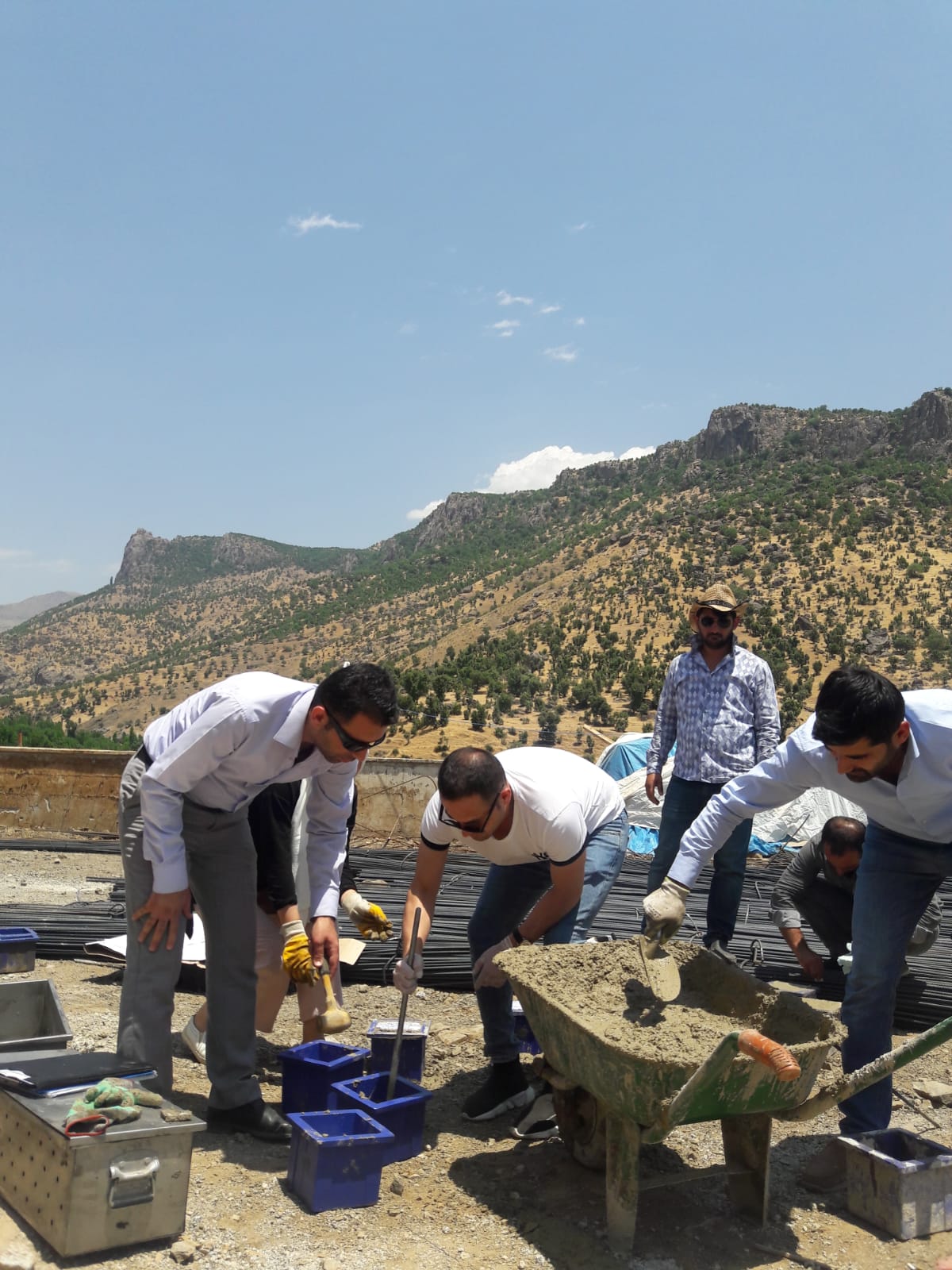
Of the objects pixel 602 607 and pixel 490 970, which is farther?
pixel 602 607

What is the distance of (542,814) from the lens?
3.52m

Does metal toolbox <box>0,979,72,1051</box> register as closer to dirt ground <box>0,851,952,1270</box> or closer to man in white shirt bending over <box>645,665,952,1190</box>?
dirt ground <box>0,851,952,1270</box>

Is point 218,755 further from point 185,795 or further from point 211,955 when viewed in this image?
point 211,955

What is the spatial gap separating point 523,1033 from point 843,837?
6.14 ft

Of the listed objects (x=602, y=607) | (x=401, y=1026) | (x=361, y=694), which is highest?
(x=602, y=607)

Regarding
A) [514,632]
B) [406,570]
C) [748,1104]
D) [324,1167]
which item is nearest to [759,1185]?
[748,1104]

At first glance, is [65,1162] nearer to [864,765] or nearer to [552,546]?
[864,765]

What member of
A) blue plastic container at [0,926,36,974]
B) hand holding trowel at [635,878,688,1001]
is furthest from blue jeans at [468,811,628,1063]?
blue plastic container at [0,926,36,974]

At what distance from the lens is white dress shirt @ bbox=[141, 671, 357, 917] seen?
3.08m

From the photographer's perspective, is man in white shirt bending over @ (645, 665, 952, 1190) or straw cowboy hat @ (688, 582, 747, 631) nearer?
man in white shirt bending over @ (645, 665, 952, 1190)

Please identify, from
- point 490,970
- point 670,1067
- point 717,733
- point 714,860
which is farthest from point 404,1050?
point 717,733

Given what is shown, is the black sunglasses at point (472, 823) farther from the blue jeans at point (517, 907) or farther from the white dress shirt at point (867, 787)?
the white dress shirt at point (867, 787)

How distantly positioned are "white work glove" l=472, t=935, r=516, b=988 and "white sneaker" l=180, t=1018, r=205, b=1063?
3.99 feet

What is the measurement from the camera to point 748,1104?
2701 millimetres
